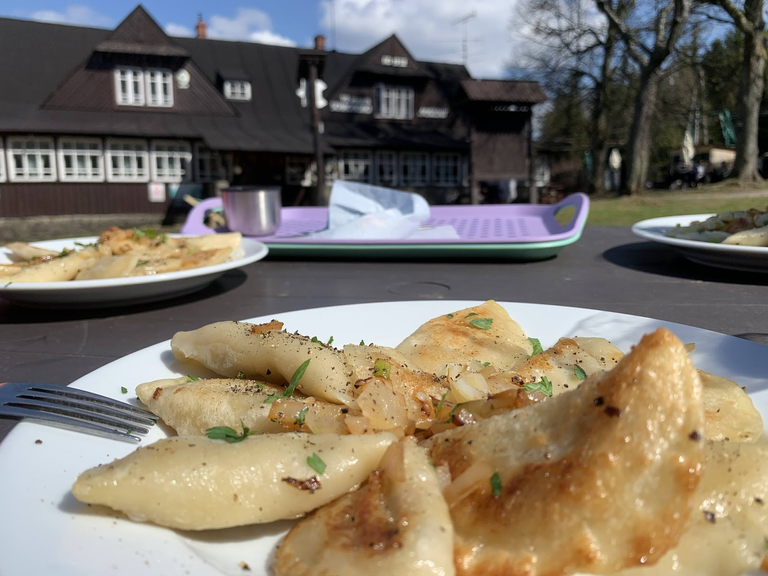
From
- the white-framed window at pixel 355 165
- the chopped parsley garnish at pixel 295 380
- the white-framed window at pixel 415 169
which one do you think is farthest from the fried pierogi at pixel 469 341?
A: the white-framed window at pixel 415 169

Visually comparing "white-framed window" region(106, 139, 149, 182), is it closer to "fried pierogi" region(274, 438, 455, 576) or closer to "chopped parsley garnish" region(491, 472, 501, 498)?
"fried pierogi" region(274, 438, 455, 576)

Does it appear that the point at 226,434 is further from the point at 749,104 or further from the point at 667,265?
the point at 749,104

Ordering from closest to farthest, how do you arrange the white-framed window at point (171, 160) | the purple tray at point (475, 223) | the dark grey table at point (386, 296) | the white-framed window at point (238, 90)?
the dark grey table at point (386, 296)
the purple tray at point (475, 223)
the white-framed window at point (171, 160)
the white-framed window at point (238, 90)

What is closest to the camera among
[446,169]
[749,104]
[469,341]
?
[469,341]

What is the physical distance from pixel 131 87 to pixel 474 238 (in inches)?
1006

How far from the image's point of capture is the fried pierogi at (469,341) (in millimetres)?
1577

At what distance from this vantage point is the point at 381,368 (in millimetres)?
1364

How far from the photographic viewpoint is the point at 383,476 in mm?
1046

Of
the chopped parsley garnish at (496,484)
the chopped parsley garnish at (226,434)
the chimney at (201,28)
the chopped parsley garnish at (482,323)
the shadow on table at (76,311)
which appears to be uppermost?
the chimney at (201,28)

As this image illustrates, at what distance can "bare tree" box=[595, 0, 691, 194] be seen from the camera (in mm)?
21025

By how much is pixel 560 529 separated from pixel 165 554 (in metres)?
0.62

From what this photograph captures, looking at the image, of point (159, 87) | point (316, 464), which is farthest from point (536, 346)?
point (159, 87)

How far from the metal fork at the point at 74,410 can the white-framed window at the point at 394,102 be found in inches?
1148

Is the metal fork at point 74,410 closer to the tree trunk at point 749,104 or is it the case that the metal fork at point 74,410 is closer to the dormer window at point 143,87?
the tree trunk at point 749,104
